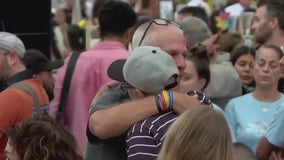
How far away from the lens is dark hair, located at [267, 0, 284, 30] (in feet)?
17.5

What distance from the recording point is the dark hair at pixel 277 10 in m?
5.33

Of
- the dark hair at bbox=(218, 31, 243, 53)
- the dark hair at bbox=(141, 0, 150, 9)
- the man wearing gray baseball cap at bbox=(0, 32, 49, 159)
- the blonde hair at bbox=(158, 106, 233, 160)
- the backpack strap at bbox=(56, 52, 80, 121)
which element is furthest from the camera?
the dark hair at bbox=(141, 0, 150, 9)

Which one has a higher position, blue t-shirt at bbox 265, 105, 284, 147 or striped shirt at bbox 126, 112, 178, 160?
striped shirt at bbox 126, 112, 178, 160

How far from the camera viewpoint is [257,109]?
5809 millimetres

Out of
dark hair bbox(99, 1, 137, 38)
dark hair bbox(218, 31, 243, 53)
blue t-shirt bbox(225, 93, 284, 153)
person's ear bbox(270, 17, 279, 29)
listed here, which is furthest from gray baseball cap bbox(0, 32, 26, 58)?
dark hair bbox(218, 31, 243, 53)

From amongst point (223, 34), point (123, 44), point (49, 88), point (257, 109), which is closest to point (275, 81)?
point (257, 109)

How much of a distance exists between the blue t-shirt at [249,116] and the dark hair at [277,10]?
25.5 inches

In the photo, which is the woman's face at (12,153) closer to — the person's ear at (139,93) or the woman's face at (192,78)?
the person's ear at (139,93)

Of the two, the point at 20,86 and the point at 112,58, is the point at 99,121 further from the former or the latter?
the point at 112,58

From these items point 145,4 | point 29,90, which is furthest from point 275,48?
point 145,4

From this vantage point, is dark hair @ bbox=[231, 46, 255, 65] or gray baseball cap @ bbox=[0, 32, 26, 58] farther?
dark hair @ bbox=[231, 46, 255, 65]

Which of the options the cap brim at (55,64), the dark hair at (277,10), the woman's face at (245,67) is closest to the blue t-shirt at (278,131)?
the dark hair at (277,10)

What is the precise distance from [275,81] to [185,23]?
4.15 feet

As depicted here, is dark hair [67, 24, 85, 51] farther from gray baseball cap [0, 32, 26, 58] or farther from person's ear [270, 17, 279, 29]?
person's ear [270, 17, 279, 29]
